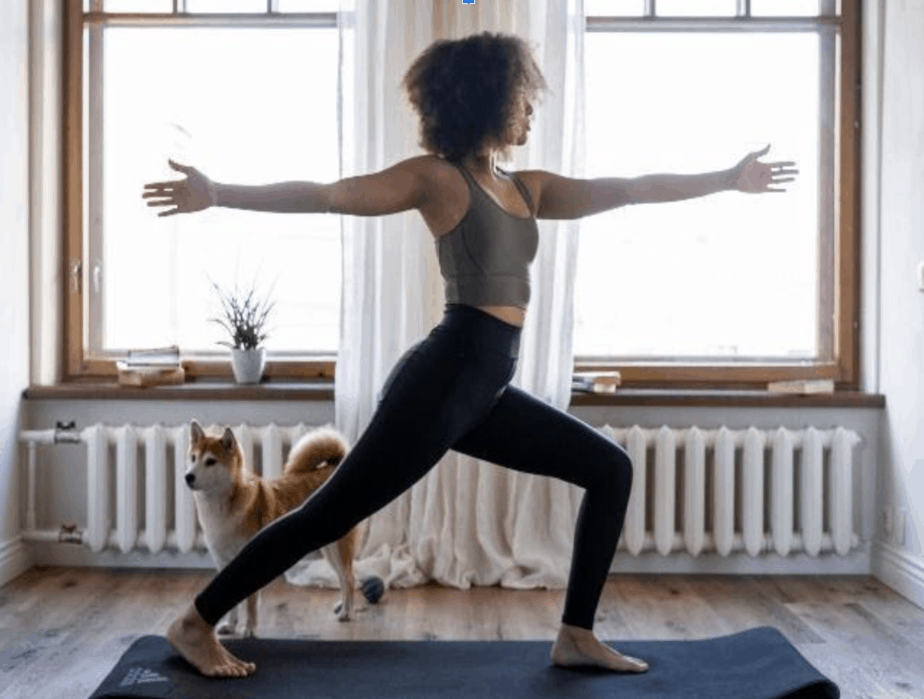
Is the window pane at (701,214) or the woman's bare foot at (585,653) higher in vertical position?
the window pane at (701,214)

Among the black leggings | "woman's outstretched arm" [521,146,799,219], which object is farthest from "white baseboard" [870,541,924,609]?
"woman's outstretched arm" [521,146,799,219]

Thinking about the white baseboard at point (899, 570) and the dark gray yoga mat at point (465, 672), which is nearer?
the dark gray yoga mat at point (465, 672)

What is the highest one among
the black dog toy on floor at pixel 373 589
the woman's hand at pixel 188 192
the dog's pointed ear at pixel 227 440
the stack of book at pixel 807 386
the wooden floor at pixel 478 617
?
the woman's hand at pixel 188 192

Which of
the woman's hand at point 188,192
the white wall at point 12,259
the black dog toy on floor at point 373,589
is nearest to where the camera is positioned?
the woman's hand at point 188,192

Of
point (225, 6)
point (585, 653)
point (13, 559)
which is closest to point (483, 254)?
point (585, 653)

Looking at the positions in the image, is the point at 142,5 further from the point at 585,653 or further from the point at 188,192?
the point at 585,653

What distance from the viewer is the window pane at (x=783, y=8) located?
14.1ft

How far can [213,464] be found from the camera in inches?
123

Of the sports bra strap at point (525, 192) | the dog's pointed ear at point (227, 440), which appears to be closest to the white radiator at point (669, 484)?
the dog's pointed ear at point (227, 440)

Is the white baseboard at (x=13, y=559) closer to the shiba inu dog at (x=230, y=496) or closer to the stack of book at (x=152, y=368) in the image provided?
the stack of book at (x=152, y=368)

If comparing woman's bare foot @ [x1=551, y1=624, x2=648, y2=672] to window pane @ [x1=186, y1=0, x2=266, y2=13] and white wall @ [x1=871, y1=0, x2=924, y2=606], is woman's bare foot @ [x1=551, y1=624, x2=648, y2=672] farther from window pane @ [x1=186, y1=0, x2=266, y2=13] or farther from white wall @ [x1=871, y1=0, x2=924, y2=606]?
window pane @ [x1=186, y1=0, x2=266, y2=13]

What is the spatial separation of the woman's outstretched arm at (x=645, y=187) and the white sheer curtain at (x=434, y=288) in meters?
1.19

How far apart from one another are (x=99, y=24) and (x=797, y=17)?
238 centimetres

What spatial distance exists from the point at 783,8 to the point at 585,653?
2505mm
